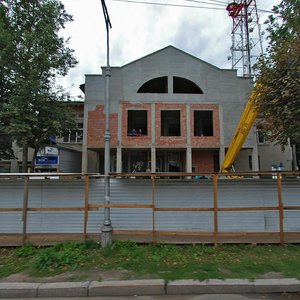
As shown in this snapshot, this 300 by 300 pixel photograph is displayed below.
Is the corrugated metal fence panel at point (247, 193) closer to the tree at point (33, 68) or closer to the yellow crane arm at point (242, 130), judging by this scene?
the yellow crane arm at point (242, 130)

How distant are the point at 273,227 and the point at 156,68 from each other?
18392mm

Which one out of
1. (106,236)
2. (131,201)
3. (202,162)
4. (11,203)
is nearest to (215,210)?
(131,201)

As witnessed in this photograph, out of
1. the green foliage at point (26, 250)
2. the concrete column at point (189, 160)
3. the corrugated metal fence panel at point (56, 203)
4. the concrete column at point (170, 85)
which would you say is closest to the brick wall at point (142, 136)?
the concrete column at point (189, 160)

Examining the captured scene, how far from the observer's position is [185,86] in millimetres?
25906

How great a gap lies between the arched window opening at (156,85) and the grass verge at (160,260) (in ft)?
61.4

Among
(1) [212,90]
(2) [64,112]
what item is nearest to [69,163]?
(2) [64,112]

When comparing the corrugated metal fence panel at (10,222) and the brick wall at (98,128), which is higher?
the brick wall at (98,128)

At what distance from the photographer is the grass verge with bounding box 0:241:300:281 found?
5691 mm

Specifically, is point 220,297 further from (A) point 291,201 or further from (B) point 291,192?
(B) point 291,192

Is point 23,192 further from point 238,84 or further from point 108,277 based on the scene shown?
point 238,84

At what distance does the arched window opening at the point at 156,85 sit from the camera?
24781 millimetres

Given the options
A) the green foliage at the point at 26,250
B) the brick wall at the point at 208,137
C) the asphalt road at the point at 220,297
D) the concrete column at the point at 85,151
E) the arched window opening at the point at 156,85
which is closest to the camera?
the asphalt road at the point at 220,297

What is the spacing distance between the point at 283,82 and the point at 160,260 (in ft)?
19.9

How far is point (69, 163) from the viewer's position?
2278cm
